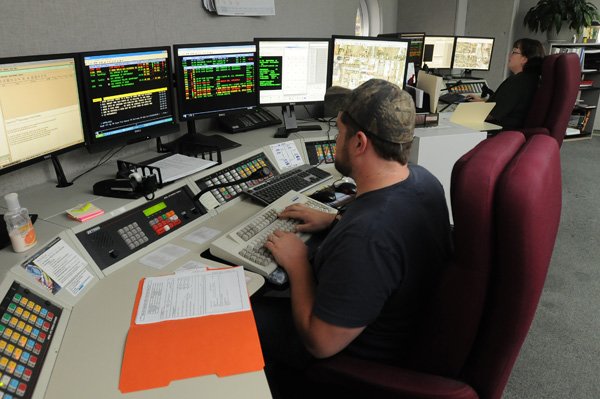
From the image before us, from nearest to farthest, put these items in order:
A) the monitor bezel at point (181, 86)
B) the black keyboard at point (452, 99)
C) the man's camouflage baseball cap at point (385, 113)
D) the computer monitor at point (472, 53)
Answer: the man's camouflage baseball cap at point (385, 113)
the monitor bezel at point (181, 86)
the black keyboard at point (452, 99)
the computer monitor at point (472, 53)

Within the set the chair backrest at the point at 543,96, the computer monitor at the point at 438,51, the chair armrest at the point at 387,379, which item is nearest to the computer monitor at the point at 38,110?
the chair armrest at the point at 387,379

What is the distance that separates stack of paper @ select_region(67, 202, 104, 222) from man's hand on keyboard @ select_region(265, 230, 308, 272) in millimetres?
504

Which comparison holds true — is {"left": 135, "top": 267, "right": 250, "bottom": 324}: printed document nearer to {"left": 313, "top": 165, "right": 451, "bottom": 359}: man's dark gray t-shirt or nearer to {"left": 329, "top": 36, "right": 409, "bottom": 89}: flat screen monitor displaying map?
{"left": 313, "top": 165, "right": 451, "bottom": 359}: man's dark gray t-shirt

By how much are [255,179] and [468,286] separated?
3.75ft

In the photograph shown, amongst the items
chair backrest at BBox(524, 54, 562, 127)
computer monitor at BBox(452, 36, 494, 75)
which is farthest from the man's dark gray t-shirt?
computer monitor at BBox(452, 36, 494, 75)

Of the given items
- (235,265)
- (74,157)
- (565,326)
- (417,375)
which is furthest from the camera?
(565,326)

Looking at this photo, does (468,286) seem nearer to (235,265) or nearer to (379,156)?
(379,156)

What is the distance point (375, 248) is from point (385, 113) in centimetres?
32

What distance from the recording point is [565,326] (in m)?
2.10

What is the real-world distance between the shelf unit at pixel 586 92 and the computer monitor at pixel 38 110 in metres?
5.66

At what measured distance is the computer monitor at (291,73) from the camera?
219 cm

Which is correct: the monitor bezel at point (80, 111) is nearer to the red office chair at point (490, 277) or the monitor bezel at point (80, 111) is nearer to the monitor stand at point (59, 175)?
the monitor stand at point (59, 175)

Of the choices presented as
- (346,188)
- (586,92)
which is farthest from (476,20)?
(346,188)

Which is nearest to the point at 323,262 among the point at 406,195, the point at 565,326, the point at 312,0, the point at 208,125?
the point at 406,195
